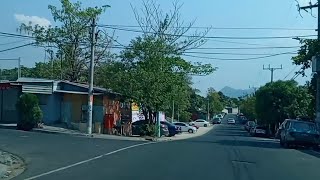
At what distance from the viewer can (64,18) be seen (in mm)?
61844

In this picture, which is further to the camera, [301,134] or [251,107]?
[251,107]

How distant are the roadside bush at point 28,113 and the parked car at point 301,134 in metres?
18.8

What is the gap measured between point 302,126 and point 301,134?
0.84m

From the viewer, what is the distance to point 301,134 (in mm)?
32125

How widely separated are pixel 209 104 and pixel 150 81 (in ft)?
388

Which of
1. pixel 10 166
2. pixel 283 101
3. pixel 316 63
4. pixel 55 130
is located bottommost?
pixel 10 166

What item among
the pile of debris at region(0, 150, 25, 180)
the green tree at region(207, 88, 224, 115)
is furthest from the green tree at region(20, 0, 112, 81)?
the green tree at region(207, 88, 224, 115)

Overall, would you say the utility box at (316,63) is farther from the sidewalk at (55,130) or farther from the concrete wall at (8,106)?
the concrete wall at (8,106)

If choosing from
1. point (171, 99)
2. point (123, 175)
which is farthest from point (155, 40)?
point (123, 175)

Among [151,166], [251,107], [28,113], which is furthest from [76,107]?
[251,107]

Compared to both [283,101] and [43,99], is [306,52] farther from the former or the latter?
[283,101]

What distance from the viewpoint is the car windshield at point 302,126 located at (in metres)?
32.6

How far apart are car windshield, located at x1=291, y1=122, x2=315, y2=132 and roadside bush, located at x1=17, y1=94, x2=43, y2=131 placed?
19.2 meters

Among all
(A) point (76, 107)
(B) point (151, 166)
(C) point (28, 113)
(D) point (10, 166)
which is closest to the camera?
(B) point (151, 166)
